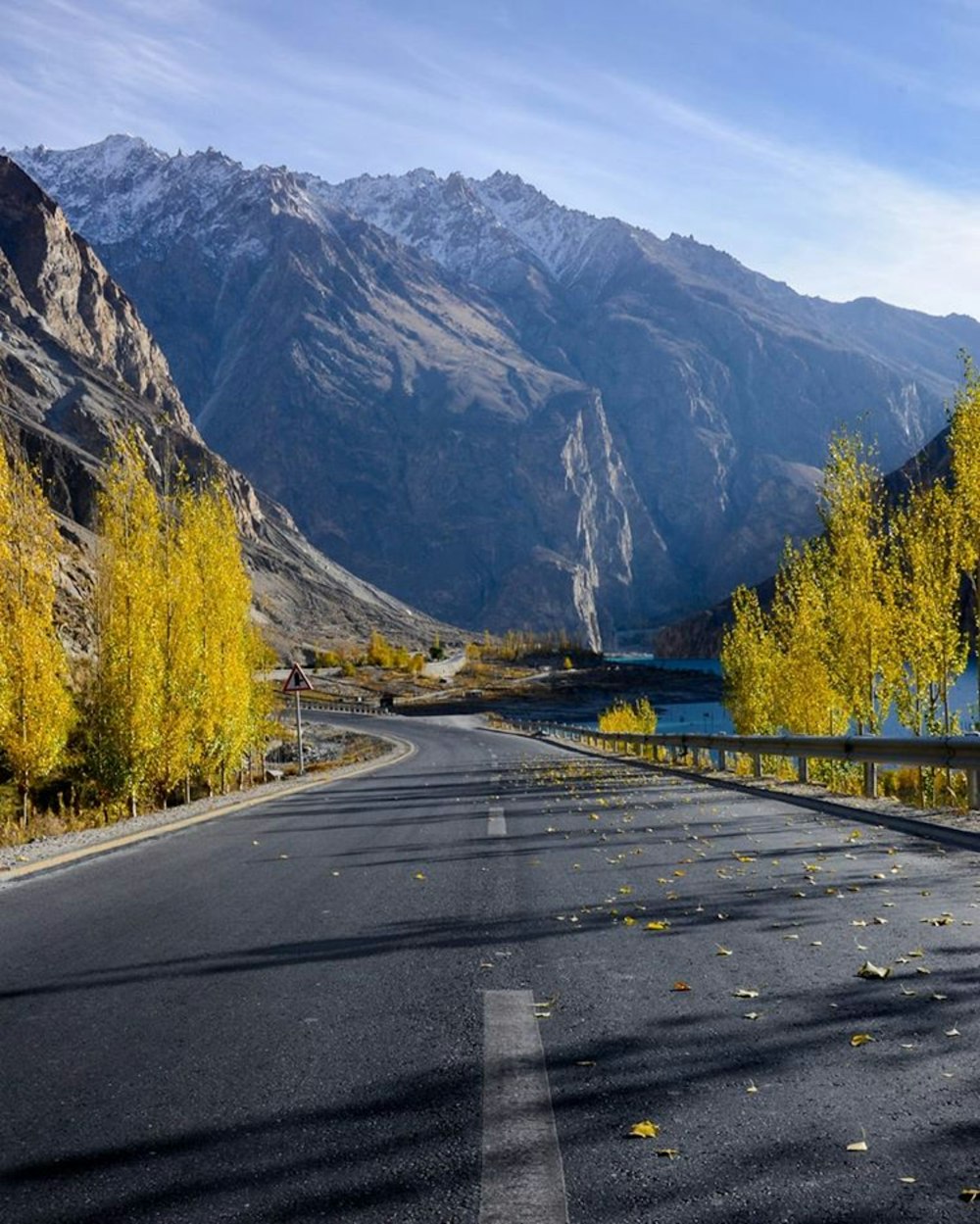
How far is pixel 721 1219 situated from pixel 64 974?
3879 millimetres

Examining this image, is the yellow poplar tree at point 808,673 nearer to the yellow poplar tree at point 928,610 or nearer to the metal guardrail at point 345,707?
the yellow poplar tree at point 928,610

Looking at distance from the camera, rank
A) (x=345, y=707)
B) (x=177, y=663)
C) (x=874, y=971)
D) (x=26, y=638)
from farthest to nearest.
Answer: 1. (x=345, y=707)
2. (x=177, y=663)
3. (x=26, y=638)
4. (x=874, y=971)

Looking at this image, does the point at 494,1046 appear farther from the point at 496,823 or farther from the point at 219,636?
the point at 219,636

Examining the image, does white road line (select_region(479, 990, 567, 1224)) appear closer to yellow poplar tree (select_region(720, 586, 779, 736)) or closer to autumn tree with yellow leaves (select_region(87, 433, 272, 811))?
autumn tree with yellow leaves (select_region(87, 433, 272, 811))

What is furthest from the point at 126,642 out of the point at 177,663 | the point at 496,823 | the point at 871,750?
the point at 871,750

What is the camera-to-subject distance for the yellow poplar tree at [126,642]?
848 inches

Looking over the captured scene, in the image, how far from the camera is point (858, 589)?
2736cm

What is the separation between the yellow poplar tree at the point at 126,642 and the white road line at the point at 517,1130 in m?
18.6

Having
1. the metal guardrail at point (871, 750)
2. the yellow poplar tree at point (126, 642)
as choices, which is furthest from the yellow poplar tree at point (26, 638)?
the metal guardrail at point (871, 750)

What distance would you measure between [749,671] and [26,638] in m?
27.4

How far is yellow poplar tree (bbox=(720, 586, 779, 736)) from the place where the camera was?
38281 mm

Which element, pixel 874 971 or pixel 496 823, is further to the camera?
pixel 496 823

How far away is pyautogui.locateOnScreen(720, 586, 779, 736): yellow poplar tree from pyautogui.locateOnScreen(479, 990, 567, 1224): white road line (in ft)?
109

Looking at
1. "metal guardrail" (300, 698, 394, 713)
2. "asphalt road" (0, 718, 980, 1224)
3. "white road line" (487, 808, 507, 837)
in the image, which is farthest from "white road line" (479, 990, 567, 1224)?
"metal guardrail" (300, 698, 394, 713)
